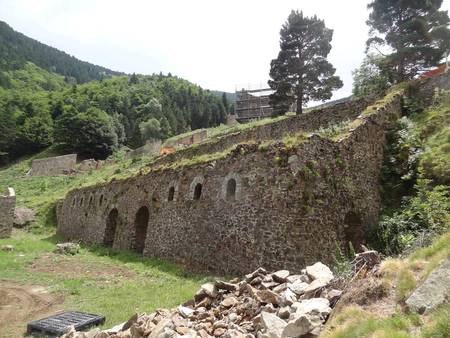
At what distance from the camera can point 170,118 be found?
260ft

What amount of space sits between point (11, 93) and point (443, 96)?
9965cm

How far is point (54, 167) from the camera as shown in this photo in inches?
1973

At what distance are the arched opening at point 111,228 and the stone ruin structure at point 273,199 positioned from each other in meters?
3.08

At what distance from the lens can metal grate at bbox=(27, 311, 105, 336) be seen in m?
7.77

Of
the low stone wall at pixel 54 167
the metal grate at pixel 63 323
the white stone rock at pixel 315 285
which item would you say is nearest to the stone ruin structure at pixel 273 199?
the white stone rock at pixel 315 285

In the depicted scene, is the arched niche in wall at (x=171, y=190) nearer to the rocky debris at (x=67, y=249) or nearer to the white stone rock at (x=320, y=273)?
the rocky debris at (x=67, y=249)

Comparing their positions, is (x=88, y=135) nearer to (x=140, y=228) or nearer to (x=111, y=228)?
(x=111, y=228)

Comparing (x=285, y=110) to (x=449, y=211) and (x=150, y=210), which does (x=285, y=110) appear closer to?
(x=150, y=210)

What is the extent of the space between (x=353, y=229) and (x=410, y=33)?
14.4m

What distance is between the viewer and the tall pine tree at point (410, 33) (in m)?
21.0

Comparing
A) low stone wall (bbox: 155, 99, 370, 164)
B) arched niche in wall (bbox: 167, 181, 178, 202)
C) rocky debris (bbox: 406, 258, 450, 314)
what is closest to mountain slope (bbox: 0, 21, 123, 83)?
low stone wall (bbox: 155, 99, 370, 164)

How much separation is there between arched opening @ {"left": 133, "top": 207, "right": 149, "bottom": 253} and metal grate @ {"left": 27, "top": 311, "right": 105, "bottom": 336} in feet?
32.3

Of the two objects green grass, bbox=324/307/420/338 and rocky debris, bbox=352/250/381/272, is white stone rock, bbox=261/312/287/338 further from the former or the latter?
rocky debris, bbox=352/250/381/272

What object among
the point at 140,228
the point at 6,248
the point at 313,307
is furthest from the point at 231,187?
the point at 6,248
